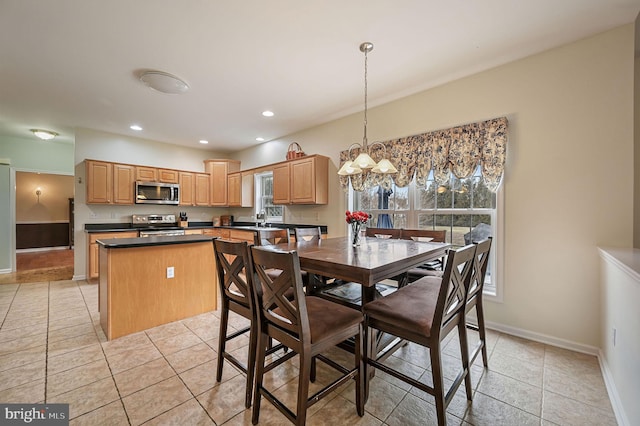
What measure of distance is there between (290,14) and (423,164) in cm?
205

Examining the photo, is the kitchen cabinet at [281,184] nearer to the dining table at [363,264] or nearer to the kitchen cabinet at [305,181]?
the kitchen cabinet at [305,181]

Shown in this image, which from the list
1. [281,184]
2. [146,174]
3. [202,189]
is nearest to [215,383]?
[281,184]

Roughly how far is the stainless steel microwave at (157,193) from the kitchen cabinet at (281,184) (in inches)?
91.3

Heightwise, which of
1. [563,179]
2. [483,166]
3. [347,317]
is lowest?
[347,317]

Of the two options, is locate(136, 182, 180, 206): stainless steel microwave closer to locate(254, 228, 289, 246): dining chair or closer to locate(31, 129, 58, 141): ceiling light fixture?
locate(31, 129, 58, 141): ceiling light fixture

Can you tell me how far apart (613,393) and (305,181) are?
3.67 m

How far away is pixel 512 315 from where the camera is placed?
8.63 feet

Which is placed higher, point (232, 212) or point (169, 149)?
point (169, 149)

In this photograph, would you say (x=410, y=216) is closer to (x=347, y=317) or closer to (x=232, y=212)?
(x=347, y=317)

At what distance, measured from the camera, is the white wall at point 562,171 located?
215 centimetres

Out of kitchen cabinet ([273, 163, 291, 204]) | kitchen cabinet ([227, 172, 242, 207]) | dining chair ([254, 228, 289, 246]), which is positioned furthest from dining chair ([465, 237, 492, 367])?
kitchen cabinet ([227, 172, 242, 207])

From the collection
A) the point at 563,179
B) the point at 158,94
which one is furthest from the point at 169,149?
the point at 563,179

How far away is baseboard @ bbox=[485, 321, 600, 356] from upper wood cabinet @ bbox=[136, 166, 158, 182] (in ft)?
19.6

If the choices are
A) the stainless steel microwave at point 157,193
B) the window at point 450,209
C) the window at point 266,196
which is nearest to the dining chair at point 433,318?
the window at point 450,209
